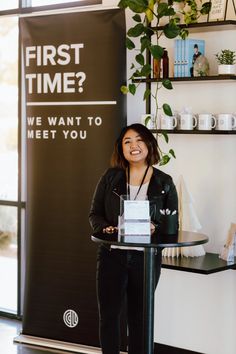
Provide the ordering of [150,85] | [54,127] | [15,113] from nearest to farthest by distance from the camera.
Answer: [150,85], [54,127], [15,113]

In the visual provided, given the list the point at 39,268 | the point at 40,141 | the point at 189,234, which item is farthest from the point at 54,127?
the point at 189,234

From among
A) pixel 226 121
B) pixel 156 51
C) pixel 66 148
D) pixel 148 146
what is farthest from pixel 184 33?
pixel 66 148

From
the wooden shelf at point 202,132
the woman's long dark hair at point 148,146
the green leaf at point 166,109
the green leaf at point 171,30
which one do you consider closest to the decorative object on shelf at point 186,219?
the wooden shelf at point 202,132

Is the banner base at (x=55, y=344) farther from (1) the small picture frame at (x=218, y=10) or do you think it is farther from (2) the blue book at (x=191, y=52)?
(1) the small picture frame at (x=218, y=10)

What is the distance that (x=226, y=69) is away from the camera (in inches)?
158

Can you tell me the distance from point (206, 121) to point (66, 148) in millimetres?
1111

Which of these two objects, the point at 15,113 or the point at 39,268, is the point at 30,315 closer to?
the point at 39,268

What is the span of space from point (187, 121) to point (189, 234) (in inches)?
37.4

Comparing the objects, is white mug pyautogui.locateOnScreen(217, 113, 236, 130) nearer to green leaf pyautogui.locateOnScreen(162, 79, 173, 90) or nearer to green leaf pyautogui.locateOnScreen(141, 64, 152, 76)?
green leaf pyautogui.locateOnScreen(162, 79, 173, 90)

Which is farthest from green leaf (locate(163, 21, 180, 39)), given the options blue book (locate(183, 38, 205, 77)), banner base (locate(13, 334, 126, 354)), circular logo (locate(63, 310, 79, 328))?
banner base (locate(13, 334, 126, 354))

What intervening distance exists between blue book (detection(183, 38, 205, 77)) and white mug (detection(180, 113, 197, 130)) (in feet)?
0.77

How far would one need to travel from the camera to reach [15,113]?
5438mm

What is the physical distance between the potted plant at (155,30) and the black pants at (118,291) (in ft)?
2.72

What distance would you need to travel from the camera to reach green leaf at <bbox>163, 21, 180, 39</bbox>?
408 centimetres
